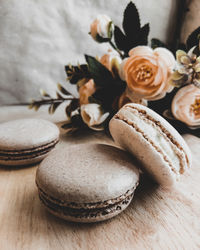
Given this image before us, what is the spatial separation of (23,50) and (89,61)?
18.8 inches

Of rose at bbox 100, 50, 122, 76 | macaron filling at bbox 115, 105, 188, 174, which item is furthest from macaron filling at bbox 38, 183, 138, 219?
rose at bbox 100, 50, 122, 76

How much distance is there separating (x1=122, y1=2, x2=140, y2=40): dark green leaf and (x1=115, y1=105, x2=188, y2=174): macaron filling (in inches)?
15.3

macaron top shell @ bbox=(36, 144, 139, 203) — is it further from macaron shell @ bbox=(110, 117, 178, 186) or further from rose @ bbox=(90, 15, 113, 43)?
rose @ bbox=(90, 15, 113, 43)

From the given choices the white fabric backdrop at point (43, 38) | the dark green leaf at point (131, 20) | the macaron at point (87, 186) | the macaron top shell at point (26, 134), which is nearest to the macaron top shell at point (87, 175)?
the macaron at point (87, 186)

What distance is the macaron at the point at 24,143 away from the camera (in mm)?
562

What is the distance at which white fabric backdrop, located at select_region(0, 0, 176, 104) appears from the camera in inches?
40.4

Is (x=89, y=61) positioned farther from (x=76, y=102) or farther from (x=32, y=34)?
(x=32, y=34)

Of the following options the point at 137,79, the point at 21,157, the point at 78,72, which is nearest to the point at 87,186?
the point at 21,157

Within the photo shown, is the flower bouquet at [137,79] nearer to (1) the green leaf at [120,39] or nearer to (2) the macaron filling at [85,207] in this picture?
(1) the green leaf at [120,39]

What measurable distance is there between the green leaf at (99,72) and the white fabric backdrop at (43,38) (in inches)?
18.0

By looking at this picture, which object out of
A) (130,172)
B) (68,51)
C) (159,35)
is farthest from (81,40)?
(130,172)

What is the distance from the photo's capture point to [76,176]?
41 centimetres

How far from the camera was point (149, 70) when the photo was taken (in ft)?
2.20

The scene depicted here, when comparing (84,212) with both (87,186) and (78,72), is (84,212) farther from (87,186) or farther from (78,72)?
(78,72)
